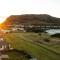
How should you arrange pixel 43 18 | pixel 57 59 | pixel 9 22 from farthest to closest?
1. pixel 43 18
2. pixel 9 22
3. pixel 57 59

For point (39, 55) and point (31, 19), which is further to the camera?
point (31, 19)

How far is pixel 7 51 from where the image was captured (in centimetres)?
751

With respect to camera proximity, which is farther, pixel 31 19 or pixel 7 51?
pixel 31 19

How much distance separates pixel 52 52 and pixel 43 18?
763 inches

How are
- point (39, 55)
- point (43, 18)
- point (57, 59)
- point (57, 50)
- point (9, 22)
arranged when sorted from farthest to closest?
point (43, 18), point (9, 22), point (57, 50), point (39, 55), point (57, 59)

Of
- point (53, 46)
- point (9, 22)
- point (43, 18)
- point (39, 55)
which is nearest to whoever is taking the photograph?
point (39, 55)

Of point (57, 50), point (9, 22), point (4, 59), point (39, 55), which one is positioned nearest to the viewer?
point (4, 59)

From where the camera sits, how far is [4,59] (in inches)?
243

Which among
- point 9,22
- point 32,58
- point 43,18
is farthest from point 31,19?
point 32,58

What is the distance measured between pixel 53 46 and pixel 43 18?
1836 cm

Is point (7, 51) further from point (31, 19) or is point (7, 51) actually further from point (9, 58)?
point (31, 19)

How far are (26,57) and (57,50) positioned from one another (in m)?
1.57

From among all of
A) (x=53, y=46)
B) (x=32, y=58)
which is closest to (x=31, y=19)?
(x=53, y=46)

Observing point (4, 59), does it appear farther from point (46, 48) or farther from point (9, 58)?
point (46, 48)
